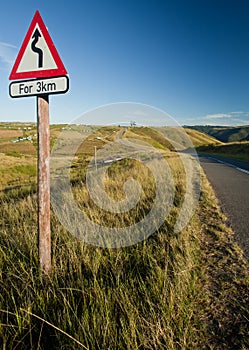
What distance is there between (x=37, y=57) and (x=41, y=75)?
8.5 inches

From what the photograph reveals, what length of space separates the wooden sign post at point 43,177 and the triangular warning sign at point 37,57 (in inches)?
10.5

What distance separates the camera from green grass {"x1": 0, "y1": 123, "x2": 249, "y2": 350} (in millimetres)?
1722

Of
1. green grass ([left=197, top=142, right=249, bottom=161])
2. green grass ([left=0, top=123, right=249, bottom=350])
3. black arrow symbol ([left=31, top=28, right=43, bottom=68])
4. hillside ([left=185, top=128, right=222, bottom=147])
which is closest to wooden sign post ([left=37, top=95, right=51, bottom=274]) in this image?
green grass ([left=0, top=123, right=249, bottom=350])

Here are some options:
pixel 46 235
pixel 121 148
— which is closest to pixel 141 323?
pixel 46 235

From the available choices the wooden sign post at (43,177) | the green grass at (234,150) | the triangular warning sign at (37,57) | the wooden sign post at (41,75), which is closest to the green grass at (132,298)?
the wooden sign post at (43,177)

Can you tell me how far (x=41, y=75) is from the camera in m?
2.21

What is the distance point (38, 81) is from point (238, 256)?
3.35m

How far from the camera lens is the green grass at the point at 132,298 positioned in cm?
172

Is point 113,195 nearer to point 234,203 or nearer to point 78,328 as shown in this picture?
point 234,203

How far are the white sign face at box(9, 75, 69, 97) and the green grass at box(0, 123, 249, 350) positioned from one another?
1.89 m

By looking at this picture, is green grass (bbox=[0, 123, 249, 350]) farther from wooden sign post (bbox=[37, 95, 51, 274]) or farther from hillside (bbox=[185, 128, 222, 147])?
hillside (bbox=[185, 128, 222, 147])

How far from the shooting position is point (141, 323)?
1.79 metres

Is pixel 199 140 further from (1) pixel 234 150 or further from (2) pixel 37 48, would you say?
(2) pixel 37 48

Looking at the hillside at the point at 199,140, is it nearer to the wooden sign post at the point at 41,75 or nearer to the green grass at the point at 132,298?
the green grass at the point at 132,298
